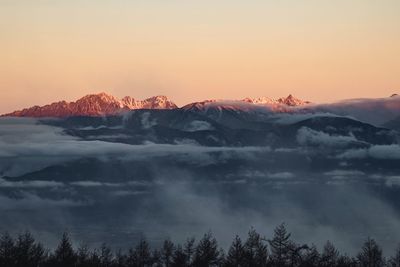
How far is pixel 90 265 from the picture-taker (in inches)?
7682

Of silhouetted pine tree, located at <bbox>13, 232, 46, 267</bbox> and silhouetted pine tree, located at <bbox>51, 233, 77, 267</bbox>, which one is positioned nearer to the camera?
silhouetted pine tree, located at <bbox>13, 232, 46, 267</bbox>

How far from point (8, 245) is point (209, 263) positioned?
38.8 m

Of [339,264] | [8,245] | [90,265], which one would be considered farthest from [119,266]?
[339,264]

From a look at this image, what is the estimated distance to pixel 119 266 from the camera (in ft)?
651

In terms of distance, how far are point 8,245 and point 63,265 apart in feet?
48.0

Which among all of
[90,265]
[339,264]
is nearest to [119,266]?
[90,265]

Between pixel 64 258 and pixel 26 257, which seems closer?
pixel 26 257

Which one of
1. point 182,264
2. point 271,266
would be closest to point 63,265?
point 182,264

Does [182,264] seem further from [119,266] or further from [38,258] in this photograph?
[38,258]

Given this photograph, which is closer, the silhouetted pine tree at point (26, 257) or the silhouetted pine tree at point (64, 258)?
the silhouetted pine tree at point (26, 257)

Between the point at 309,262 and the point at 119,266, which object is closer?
the point at 309,262

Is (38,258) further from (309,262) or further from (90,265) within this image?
(309,262)

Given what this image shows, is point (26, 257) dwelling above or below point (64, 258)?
above

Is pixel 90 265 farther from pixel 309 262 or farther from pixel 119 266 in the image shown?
pixel 309 262
